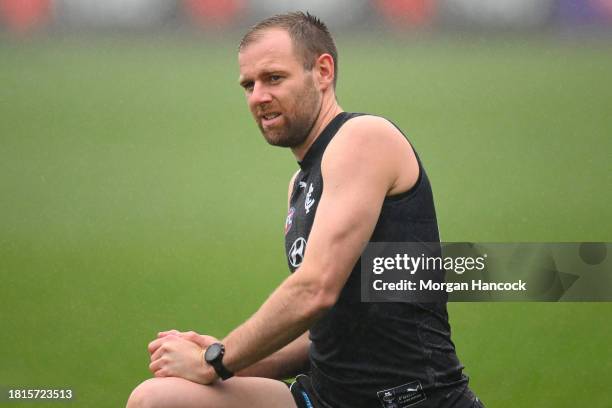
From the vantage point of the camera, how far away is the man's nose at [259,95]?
2146 mm

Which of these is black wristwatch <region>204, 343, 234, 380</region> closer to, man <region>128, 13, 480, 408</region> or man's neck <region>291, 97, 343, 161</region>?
man <region>128, 13, 480, 408</region>

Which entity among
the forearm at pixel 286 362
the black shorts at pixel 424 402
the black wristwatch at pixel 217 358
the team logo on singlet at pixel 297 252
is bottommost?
the black shorts at pixel 424 402

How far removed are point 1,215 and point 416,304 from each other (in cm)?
423

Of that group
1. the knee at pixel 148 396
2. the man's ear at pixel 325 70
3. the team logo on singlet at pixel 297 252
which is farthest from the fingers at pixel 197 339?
the man's ear at pixel 325 70

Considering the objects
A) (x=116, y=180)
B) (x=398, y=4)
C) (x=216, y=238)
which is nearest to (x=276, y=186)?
(x=216, y=238)

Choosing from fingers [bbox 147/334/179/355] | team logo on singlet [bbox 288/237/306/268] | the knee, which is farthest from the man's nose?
the knee

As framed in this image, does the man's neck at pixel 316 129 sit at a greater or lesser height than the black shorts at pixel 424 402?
greater

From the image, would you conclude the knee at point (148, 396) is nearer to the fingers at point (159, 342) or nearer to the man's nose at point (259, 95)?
the fingers at point (159, 342)

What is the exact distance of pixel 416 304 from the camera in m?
1.99

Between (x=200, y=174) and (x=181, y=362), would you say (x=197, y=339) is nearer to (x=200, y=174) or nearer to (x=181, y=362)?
(x=181, y=362)

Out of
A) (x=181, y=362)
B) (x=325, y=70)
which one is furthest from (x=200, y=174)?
(x=181, y=362)

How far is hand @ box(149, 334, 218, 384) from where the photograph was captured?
1.95 metres

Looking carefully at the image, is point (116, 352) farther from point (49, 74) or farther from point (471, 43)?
point (471, 43)

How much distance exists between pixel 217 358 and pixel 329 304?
0.92 ft
